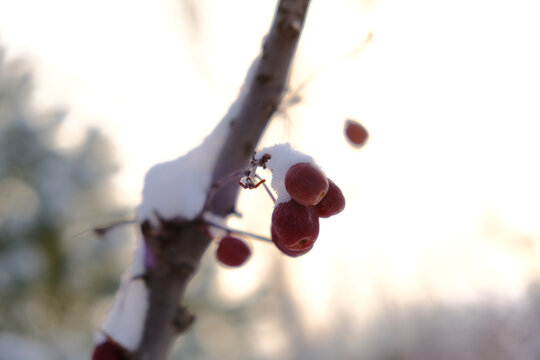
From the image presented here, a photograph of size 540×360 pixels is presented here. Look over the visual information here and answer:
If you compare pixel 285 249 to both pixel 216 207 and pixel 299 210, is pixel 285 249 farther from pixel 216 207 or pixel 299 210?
pixel 216 207

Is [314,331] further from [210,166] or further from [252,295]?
[210,166]

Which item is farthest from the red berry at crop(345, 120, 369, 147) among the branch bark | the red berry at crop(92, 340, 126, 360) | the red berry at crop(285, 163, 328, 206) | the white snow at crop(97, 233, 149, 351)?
the red berry at crop(92, 340, 126, 360)

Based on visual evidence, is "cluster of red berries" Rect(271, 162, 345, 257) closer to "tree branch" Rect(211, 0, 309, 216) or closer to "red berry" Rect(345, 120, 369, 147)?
"tree branch" Rect(211, 0, 309, 216)

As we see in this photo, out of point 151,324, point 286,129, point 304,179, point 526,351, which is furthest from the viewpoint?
point 526,351

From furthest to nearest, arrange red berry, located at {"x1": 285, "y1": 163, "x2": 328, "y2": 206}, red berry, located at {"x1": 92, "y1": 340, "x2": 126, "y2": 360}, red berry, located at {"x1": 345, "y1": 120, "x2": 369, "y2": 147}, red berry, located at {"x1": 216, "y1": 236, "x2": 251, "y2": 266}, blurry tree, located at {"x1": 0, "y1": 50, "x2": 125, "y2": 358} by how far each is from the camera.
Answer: blurry tree, located at {"x1": 0, "y1": 50, "x2": 125, "y2": 358}, red berry, located at {"x1": 345, "y1": 120, "x2": 369, "y2": 147}, red berry, located at {"x1": 216, "y1": 236, "x2": 251, "y2": 266}, red berry, located at {"x1": 92, "y1": 340, "x2": 126, "y2": 360}, red berry, located at {"x1": 285, "y1": 163, "x2": 328, "y2": 206}

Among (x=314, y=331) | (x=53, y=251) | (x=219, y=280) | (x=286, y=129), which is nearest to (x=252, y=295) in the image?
(x=219, y=280)

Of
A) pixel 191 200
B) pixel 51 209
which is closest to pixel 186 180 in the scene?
pixel 191 200
